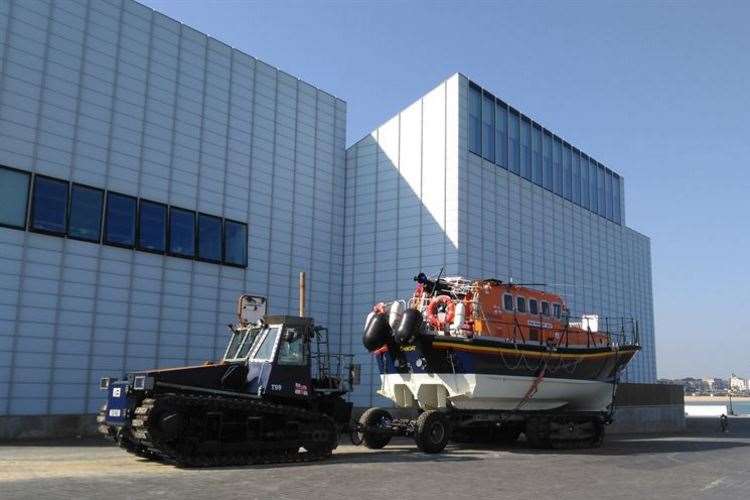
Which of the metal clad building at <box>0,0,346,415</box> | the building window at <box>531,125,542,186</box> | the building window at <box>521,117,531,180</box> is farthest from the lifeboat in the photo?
the building window at <box>531,125,542,186</box>

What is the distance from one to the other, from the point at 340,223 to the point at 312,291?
4201 millimetres

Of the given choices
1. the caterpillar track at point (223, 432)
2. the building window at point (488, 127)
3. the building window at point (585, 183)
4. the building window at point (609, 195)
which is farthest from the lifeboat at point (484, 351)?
the building window at point (609, 195)

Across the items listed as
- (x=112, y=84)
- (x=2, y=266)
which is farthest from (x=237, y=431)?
(x=112, y=84)

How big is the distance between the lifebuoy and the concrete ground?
12.7 ft

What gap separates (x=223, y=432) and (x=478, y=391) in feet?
24.8

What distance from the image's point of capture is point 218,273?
2883 cm

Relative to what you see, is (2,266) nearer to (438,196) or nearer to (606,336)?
(438,196)

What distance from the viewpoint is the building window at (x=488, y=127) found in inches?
1345

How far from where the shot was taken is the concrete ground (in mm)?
11715

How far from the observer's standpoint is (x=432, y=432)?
18625 mm

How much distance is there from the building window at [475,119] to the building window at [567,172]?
→ 10.3 metres

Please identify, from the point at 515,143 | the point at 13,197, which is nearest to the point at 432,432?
the point at 13,197

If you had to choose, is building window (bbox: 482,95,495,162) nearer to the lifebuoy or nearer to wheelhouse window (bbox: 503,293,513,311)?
wheelhouse window (bbox: 503,293,513,311)

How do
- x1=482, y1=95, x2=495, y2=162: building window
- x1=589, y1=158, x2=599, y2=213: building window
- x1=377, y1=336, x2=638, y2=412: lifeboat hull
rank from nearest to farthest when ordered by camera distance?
x1=377, y1=336, x2=638, y2=412: lifeboat hull, x1=482, y1=95, x2=495, y2=162: building window, x1=589, y1=158, x2=599, y2=213: building window
